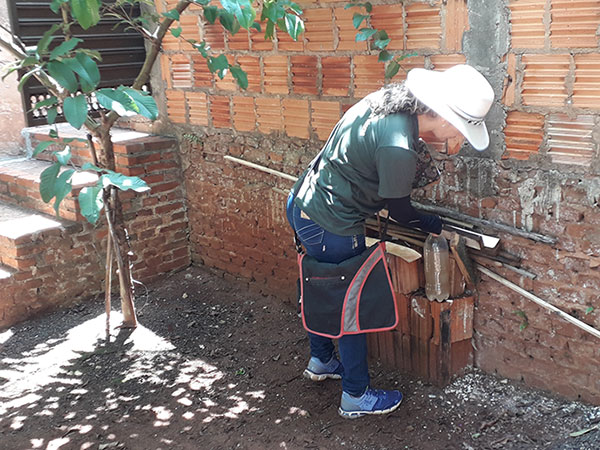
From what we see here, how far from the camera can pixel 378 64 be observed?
3285 mm

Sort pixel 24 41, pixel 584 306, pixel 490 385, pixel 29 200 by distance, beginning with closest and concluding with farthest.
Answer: pixel 584 306 < pixel 490 385 < pixel 24 41 < pixel 29 200

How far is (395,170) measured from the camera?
251cm

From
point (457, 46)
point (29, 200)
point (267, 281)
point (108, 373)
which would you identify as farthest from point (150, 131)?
point (457, 46)

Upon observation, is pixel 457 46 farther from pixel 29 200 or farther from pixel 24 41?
pixel 29 200

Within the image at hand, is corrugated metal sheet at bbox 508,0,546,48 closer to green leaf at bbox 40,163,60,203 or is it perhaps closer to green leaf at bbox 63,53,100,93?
green leaf at bbox 63,53,100,93

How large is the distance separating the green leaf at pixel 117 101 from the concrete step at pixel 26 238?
182 centimetres

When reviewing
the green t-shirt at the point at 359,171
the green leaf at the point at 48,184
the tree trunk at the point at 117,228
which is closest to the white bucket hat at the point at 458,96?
the green t-shirt at the point at 359,171

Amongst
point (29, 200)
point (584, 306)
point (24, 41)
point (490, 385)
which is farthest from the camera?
point (29, 200)

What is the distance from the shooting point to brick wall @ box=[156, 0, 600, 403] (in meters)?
2.65

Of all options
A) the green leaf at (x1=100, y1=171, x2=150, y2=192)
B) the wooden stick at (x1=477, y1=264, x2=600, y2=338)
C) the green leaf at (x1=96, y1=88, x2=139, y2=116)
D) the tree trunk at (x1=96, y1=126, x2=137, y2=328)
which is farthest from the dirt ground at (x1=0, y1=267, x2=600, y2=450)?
the green leaf at (x1=96, y1=88, x2=139, y2=116)

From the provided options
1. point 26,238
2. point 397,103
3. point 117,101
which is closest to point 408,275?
point 397,103

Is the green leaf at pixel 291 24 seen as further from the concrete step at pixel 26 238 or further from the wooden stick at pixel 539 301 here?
the concrete step at pixel 26 238

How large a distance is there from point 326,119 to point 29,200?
2.68 metres

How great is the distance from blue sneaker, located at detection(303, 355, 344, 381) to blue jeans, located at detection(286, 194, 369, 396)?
11.5 inches
